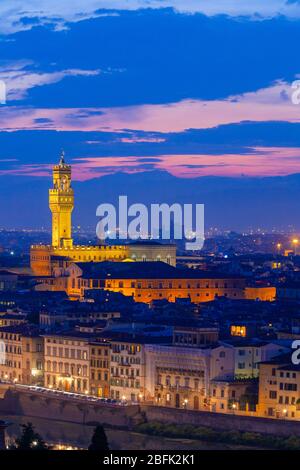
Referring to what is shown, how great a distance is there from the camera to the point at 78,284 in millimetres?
53656

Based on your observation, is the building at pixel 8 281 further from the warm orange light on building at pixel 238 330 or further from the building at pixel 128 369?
the building at pixel 128 369

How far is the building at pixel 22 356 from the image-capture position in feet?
126

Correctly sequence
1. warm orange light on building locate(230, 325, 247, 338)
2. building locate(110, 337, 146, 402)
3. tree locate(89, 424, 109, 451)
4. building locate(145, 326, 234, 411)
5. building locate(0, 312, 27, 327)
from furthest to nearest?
building locate(0, 312, 27, 327), warm orange light on building locate(230, 325, 247, 338), building locate(110, 337, 146, 402), building locate(145, 326, 234, 411), tree locate(89, 424, 109, 451)

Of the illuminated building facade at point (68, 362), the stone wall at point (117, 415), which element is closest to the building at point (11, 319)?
the illuminated building facade at point (68, 362)

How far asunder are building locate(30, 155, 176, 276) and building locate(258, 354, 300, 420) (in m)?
26.0

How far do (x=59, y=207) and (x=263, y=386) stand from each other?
93.9 ft

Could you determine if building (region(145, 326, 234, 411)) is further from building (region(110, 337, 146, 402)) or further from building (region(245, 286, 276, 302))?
building (region(245, 286, 276, 302))

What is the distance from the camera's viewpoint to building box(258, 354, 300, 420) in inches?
1264

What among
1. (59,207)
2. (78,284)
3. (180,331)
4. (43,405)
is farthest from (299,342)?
(59,207)

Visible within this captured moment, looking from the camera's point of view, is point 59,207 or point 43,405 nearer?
point 43,405

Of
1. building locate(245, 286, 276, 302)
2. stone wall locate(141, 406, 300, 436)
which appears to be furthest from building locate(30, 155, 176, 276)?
stone wall locate(141, 406, 300, 436)

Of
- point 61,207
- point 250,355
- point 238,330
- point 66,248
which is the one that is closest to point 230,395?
point 250,355

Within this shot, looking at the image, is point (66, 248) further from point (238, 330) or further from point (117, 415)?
point (117, 415)

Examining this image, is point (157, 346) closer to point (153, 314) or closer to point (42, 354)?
point (42, 354)
